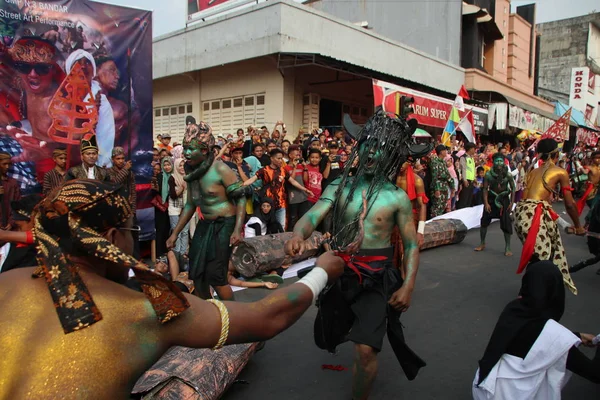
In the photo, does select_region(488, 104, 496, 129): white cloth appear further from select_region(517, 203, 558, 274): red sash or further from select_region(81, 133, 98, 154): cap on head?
select_region(81, 133, 98, 154): cap on head

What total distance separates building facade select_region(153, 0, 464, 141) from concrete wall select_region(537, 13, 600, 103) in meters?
26.7

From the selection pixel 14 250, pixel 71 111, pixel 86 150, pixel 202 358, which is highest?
pixel 71 111

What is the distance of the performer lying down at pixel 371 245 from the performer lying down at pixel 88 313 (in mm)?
1399

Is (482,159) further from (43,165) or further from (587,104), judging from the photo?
(587,104)

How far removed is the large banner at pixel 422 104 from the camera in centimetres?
1220

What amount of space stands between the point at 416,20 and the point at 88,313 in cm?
2368

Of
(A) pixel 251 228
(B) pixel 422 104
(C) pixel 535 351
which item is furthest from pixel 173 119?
(C) pixel 535 351

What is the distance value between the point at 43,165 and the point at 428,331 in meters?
5.24

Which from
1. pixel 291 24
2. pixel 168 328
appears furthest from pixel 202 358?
pixel 291 24

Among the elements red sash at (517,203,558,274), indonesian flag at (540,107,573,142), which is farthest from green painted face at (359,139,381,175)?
indonesian flag at (540,107,573,142)

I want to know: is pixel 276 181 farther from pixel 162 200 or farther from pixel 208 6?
pixel 208 6

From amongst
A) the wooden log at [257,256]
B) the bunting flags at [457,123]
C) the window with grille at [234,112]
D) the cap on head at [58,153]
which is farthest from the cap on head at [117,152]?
the bunting flags at [457,123]

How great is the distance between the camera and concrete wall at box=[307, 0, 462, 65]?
21.5m

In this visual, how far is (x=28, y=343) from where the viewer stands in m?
1.32
